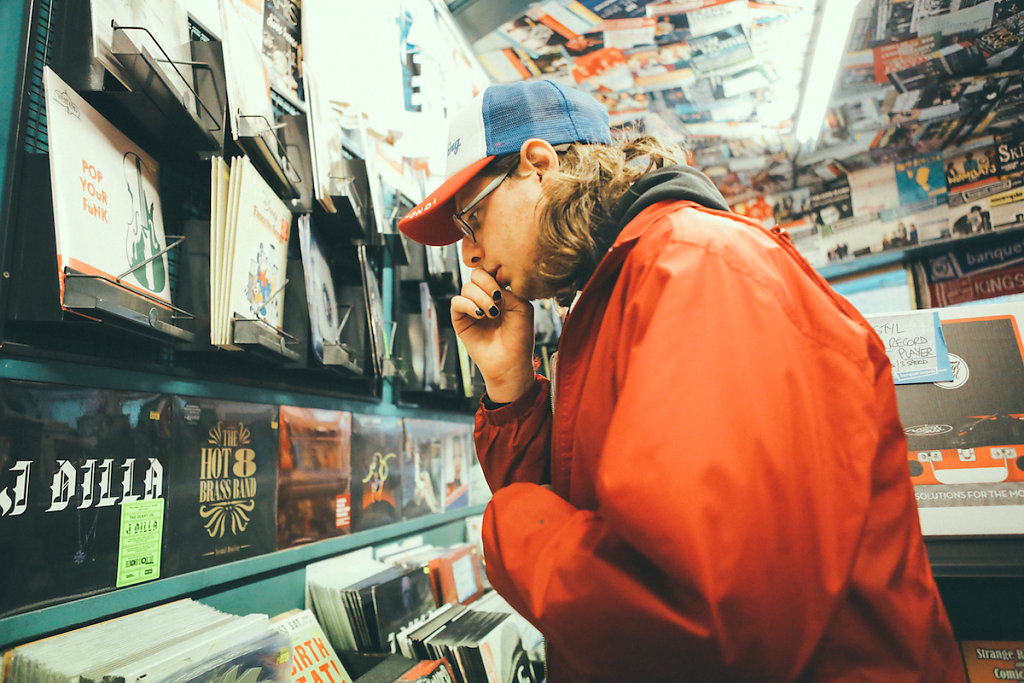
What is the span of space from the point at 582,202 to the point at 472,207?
254 millimetres

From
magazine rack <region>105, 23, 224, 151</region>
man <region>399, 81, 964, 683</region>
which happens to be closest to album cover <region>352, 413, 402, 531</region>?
magazine rack <region>105, 23, 224, 151</region>

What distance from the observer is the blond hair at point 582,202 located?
0.90 meters

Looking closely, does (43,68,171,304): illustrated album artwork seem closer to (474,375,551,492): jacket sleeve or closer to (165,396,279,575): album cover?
(165,396,279,575): album cover

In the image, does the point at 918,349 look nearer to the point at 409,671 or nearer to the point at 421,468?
the point at 409,671

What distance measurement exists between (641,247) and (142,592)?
3.64 ft

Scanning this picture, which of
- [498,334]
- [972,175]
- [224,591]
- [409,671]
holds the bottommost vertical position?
[409,671]

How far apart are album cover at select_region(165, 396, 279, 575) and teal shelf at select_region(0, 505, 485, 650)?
0.03 metres

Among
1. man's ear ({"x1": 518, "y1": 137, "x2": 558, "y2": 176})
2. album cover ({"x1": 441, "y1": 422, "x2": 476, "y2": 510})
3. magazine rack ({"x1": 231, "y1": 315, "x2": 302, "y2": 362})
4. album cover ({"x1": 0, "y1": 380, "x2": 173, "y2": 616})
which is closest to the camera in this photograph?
album cover ({"x1": 0, "y1": 380, "x2": 173, "y2": 616})

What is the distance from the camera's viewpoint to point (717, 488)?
498 millimetres

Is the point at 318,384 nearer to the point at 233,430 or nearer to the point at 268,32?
the point at 233,430

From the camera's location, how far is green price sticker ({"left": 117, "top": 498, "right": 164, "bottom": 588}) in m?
1.01

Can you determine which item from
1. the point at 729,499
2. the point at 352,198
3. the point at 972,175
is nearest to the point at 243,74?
the point at 352,198

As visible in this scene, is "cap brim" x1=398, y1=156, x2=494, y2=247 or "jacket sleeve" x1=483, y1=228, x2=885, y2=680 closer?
"jacket sleeve" x1=483, y1=228, x2=885, y2=680

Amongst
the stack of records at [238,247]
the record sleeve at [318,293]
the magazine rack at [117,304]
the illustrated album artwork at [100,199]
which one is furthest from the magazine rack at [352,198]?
the magazine rack at [117,304]
